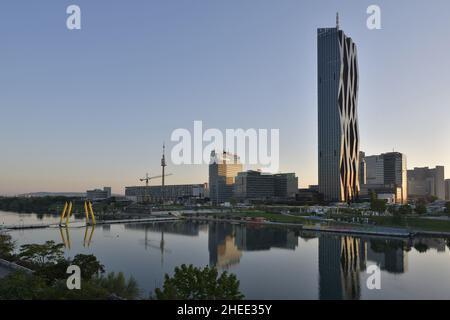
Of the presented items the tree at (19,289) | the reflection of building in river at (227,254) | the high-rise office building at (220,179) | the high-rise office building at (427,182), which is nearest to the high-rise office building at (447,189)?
the high-rise office building at (427,182)

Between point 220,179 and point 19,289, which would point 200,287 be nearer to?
point 19,289

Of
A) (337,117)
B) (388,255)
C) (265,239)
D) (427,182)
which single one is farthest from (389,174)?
(388,255)

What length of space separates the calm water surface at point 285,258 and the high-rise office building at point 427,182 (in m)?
141

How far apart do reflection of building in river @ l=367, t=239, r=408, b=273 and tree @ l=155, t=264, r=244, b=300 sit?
21.3m

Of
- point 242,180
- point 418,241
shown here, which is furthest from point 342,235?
point 242,180

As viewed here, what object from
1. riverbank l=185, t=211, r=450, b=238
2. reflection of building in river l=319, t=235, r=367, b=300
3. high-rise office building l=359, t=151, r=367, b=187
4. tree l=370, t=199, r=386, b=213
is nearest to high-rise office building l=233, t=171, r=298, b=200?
high-rise office building l=359, t=151, r=367, b=187

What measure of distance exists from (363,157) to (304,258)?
150m

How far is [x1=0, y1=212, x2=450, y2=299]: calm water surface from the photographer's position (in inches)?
968

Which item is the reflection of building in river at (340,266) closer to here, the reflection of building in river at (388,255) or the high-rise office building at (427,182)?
the reflection of building in river at (388,255)

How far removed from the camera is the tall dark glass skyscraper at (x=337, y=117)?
401 feet

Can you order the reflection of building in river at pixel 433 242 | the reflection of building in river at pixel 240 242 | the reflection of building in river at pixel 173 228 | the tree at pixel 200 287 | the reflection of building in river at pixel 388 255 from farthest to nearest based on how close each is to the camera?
1. the reflection of building in river at pixel 173 228
2. the reflection of building in river at pixel 433 242
3. the reflection of building in river at pixel 240 242
4. the reflection of building in river at pixel 388 255
5. the tree at pixel 200 287

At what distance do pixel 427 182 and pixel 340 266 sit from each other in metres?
166

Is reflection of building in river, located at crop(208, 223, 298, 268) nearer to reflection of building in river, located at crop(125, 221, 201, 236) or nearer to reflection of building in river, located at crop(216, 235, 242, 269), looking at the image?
reflection of building in river, located at crop(216, 235, 242, 269)

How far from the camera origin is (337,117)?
122 meters
